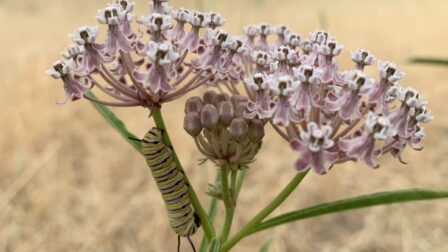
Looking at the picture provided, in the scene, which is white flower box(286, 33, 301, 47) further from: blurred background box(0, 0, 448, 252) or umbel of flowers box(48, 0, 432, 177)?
blurred background box(0, 0, 448, 252)

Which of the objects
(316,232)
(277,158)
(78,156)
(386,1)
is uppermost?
(386,1)

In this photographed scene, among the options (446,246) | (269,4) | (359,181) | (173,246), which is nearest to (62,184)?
(173,246)

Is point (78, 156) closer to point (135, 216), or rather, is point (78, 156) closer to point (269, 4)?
point (135, 216)

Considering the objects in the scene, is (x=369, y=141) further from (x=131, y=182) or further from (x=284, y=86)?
(x=131, y=182)

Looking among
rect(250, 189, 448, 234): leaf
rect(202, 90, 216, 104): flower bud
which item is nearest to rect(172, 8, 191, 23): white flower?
rect(202, 90, 216, 104): flower bud

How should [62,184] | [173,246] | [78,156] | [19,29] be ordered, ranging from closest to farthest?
[173,246] < [62,184] < [78,156] < [19,29]

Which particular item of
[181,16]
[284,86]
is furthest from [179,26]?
[284,86]

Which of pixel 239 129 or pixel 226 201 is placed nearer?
pixel 239 129
